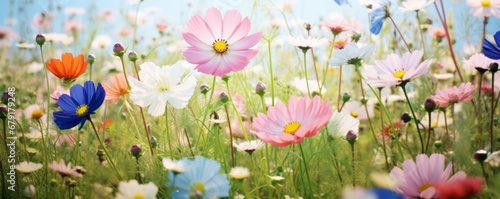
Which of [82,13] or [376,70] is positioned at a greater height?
[82,13]

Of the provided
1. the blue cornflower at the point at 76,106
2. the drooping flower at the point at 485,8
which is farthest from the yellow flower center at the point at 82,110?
the drooping flower at the point at 485,8

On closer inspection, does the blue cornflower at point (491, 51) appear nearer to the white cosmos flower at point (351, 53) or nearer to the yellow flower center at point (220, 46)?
the white cosmos flower at point (351, 53)

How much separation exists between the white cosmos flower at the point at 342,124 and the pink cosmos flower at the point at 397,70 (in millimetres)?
75

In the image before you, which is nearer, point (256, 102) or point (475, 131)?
point (475, 131)

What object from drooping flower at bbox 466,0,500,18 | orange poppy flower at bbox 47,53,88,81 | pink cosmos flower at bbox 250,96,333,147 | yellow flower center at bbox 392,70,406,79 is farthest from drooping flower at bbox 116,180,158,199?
drooping flower at bbox 466,0,500,18

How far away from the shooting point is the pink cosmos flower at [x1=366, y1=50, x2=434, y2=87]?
21.9 inches

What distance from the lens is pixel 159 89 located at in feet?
1.89

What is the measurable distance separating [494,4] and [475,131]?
249mm

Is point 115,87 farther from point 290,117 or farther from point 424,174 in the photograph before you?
point 424,174

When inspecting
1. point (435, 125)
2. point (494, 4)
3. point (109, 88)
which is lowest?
point (435, 125)

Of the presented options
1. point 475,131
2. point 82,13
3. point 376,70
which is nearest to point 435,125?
point 475,131

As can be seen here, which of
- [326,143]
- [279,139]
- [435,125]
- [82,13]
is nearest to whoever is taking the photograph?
[279,139]

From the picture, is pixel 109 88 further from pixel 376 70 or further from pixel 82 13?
pixel 82 13

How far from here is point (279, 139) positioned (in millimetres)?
472
